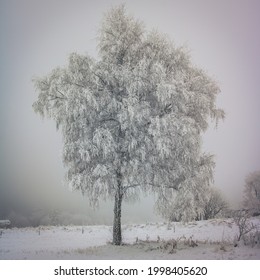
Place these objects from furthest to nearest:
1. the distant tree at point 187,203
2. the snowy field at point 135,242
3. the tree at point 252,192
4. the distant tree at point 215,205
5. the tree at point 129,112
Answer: the tree at point 252,192 < the distant tree at point 215,205 < the distant tree at point 187,203 < the tree at point 129,112 < the snowy field at point 135,242

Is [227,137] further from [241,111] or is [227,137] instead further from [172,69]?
[172,69]

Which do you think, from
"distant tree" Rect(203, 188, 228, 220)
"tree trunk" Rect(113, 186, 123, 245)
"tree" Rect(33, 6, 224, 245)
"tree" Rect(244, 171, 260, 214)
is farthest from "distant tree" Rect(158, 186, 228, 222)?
"tree" Rect(244, 171, 260, 214)

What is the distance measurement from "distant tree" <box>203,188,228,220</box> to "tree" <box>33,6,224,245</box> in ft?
3.76

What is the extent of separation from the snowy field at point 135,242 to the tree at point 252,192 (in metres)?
0.34

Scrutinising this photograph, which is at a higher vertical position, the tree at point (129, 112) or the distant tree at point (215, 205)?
the tree at point (129, 112)

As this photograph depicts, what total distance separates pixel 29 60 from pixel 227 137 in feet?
16.6

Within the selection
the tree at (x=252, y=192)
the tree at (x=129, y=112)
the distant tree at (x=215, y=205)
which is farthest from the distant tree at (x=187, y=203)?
the tree at (x=252, y=192)

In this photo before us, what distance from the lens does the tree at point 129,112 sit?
32.3ft

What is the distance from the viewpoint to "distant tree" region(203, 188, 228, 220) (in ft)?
36.3

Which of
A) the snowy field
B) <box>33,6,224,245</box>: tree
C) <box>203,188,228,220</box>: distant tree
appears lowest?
the snowy field


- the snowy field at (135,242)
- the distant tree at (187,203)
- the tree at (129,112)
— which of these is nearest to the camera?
the snowy field at (135,242)

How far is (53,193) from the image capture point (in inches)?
451

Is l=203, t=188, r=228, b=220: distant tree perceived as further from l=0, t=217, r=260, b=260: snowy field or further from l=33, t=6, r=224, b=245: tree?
l=33, t=6, r=224, b=245: tree

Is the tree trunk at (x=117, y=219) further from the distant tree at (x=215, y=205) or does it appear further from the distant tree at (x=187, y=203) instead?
the distant tree at (x=215, y=205)
